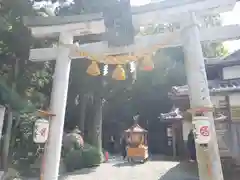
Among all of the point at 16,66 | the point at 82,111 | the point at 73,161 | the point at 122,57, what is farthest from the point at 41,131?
the point at 82,111

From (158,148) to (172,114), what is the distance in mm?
7810

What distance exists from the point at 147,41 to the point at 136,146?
444 inches

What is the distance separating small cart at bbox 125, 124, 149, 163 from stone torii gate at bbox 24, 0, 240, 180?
34.8ft

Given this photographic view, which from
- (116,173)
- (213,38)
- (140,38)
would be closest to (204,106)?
(213,38)

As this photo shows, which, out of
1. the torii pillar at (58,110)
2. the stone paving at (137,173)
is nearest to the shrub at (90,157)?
the stone paving at (137,173)

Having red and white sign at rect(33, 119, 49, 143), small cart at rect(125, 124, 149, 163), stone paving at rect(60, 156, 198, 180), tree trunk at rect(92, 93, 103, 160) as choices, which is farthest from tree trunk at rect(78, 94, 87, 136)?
red and white sign at rect(33, 119, 49, 143)

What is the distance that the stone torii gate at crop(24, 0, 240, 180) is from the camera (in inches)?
195

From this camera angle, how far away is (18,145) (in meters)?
16.8

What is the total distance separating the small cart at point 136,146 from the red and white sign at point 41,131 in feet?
35.5

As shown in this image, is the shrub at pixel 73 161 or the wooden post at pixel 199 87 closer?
the wooden post at pixel 199 87

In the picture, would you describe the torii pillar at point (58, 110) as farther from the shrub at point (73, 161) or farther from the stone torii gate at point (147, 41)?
the shrub at point (73, 161)

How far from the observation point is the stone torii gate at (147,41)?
496cm

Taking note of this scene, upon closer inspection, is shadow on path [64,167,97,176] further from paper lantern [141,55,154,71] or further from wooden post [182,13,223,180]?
wooden post [182,13,223,180]

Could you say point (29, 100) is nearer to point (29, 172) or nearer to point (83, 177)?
point (29, 172)
